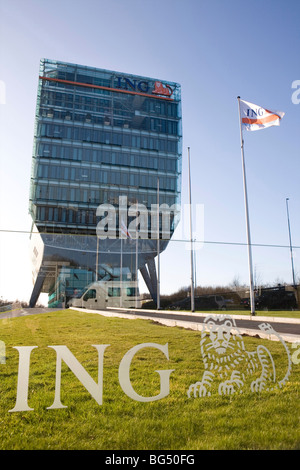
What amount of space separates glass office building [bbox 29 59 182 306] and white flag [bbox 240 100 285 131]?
25.4m

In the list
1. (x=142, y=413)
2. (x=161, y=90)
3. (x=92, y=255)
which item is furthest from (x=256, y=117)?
(x=161, y=90)

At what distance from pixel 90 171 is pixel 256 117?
31544 mm

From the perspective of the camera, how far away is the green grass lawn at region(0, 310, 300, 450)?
136 inches

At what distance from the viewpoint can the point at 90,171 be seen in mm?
43031

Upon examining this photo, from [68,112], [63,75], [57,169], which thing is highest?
[63,75]

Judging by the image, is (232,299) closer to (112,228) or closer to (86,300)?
(86,300)

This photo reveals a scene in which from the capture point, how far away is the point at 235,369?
532cm

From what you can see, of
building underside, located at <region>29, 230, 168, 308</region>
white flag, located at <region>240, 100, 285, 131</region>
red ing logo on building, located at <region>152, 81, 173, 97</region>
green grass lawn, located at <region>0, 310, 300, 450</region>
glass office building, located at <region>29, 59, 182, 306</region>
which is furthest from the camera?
red ing logo on building, located at <region>152, 81, 173, 97</region>

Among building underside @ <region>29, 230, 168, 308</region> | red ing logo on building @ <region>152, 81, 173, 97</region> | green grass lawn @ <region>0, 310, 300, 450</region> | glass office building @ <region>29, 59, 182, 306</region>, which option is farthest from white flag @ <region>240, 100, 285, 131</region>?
red ing logo on building @ <region>152, 81, 173, 97</region>

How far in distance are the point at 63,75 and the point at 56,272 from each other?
28.9 m

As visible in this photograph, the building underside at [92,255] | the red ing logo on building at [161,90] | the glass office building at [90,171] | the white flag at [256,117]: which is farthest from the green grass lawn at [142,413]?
the red ing logo on building at [161,90]

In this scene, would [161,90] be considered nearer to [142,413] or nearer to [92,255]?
[92,255]

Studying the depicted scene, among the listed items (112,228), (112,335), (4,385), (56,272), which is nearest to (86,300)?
(112,228)

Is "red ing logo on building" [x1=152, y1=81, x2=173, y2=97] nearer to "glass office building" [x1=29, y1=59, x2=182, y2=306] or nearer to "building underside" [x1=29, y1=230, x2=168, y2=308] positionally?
"glass office building" [x1=29, y1=59, x2=182, y2=306]
